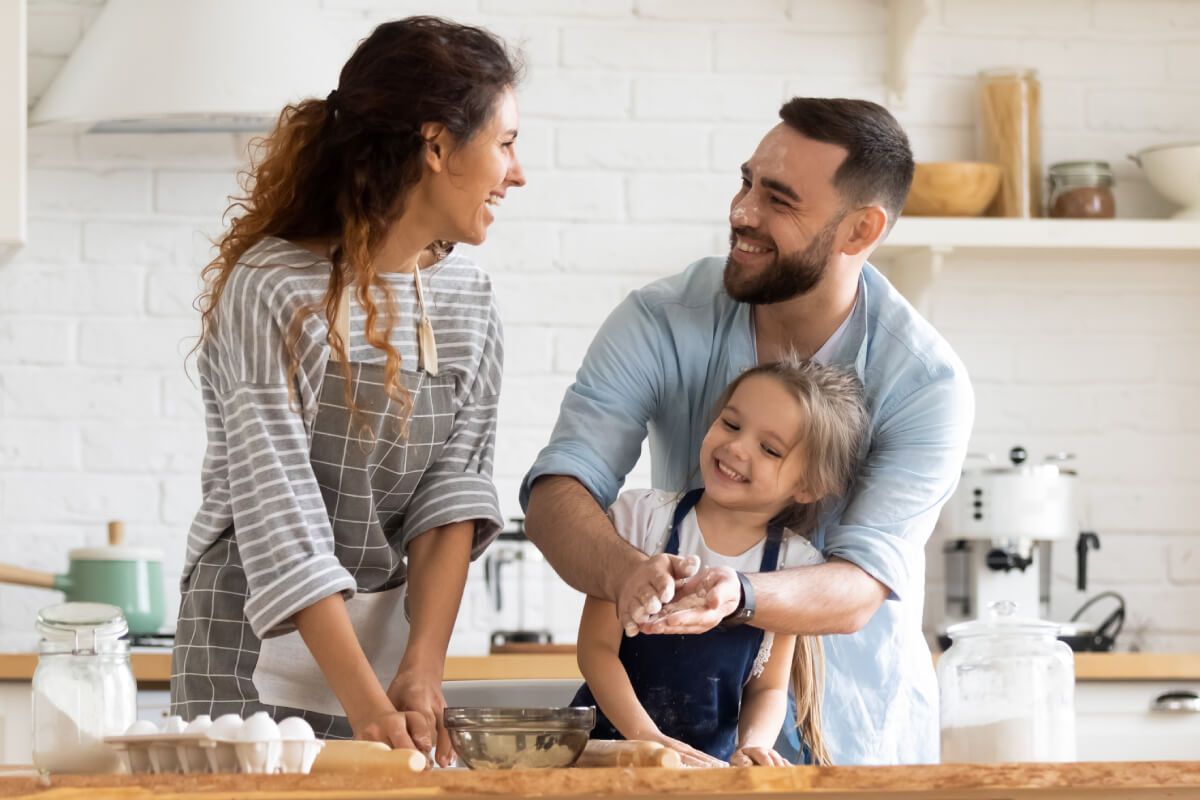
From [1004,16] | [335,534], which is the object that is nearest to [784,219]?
[335,534]

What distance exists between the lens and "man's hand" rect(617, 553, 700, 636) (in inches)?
59.2

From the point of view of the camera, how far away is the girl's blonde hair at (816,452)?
1.79 metres

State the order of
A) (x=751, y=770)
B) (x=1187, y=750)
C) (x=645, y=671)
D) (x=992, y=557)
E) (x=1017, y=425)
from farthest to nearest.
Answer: (x=1017, y=425) → (x=992, y=557) → (x=1187, y=750) → (x=645, y=671) → (x=751, y=770)

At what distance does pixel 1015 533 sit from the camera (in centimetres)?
321

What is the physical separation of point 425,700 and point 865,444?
631mm

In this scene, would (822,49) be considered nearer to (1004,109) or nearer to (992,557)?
(1004,109)

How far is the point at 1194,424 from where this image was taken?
355 centimetres

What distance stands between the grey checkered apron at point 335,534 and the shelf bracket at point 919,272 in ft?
6.04

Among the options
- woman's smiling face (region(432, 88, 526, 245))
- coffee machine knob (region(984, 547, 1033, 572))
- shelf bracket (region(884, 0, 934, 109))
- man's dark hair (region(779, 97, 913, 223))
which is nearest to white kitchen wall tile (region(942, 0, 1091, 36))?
shelf bracket (region(884, 0, 934, 109))

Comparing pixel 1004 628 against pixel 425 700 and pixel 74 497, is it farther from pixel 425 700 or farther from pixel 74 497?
pixel 74 497

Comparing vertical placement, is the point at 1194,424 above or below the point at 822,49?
below

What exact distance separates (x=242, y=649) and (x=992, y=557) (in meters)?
1.95

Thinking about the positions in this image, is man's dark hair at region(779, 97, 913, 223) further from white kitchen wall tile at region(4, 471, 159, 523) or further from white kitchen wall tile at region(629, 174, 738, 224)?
white kitchen wall tile at region(4, 471, 159, 523)

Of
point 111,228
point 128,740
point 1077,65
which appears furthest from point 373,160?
point 1077,65
